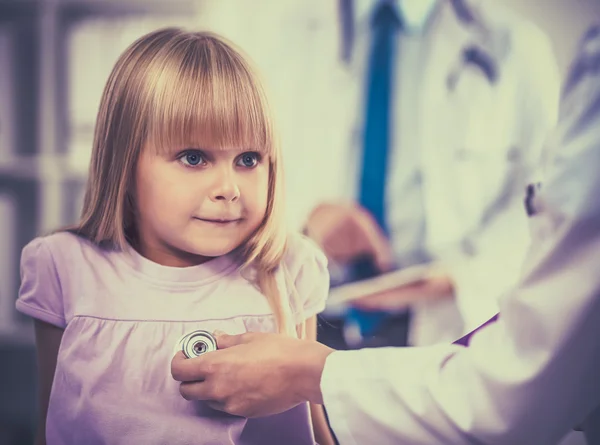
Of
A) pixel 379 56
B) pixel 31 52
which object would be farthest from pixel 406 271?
pixel 31 52

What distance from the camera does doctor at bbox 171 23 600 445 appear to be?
23.1 inches

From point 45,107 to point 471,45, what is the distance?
640 millimetres

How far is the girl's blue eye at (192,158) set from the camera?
0.71m

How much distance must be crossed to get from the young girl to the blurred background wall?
13cm

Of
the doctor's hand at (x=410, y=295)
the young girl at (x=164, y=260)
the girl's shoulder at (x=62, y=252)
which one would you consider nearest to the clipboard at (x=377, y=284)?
the doctor's hand at (x=410, y=295)

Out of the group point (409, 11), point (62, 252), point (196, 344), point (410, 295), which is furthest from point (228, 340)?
point (409, 11)

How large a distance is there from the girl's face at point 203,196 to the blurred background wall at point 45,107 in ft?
0.70

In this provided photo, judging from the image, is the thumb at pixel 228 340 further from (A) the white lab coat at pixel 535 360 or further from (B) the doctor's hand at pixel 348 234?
(B) the doctor's hand at pixel 348 234

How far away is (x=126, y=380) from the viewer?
2.42 ft

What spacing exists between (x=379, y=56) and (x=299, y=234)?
34cm

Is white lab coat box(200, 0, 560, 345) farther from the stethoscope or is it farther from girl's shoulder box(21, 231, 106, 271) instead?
girl's shoulder box(21, 231, 106, 271)

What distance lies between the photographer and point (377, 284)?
966 millimetres

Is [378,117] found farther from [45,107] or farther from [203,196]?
[45,107]

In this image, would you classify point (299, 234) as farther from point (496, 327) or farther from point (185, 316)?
point (496, 327)
